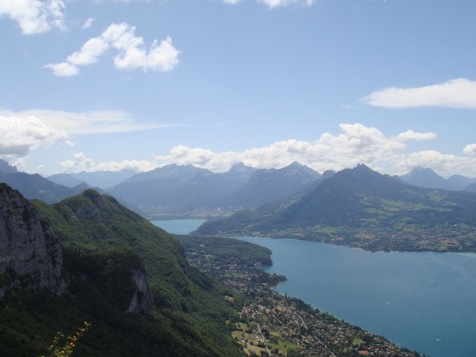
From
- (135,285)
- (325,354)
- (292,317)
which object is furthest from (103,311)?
(292,317)

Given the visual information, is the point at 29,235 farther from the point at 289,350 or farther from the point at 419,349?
the point at 419,349

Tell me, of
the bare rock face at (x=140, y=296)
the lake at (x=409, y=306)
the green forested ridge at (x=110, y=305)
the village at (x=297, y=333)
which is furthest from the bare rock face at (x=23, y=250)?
the lake at (x=409, y=306)

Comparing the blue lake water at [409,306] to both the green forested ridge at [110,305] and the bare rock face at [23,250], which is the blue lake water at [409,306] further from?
the bare rock face at [23,250]

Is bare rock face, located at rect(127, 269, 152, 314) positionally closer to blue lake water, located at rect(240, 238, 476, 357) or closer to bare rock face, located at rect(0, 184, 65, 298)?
bare rock face, located at rect(0, 184, 65, 298)

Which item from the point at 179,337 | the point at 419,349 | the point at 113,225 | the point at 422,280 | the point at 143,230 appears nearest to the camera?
the point at 179,337

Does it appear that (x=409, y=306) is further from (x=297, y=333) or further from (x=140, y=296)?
(x=140, y=296)

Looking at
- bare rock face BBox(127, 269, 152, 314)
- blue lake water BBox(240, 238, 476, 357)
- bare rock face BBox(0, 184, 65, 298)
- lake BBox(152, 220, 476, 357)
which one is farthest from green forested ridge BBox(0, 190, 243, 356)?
blue lake water BBox(240, 238, 476, 357)
